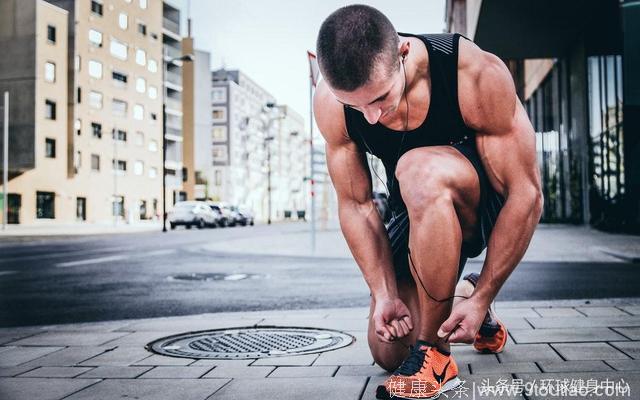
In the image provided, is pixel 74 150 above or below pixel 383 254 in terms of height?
above

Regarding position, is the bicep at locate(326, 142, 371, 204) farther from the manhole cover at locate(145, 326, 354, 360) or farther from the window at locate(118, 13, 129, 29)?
the window at locate(118, 13, 129, 29)

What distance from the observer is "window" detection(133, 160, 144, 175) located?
5607cm

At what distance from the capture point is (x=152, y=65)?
58.1 metres

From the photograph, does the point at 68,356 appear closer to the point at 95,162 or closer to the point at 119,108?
the point at 95,162

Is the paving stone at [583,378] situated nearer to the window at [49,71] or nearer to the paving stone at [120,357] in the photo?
the paving stone at [120,357]

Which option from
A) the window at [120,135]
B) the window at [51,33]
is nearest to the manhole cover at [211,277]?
the window at [51,33]

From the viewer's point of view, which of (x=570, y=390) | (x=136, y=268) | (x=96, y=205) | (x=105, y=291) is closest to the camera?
(x=570, y=390)

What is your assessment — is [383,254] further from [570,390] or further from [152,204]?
[152,204]

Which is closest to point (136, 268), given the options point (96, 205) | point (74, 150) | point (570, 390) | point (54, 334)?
point (54, 334)

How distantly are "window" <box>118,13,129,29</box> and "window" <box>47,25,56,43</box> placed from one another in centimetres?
1197

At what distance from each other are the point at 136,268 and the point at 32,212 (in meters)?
34.0

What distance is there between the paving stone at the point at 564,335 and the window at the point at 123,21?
5212cm

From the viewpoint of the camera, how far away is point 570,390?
2.41 m

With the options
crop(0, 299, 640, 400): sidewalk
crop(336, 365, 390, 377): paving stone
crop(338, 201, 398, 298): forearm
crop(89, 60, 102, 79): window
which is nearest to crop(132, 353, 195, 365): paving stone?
crop(0, 299, 640, 400): sidewalk
